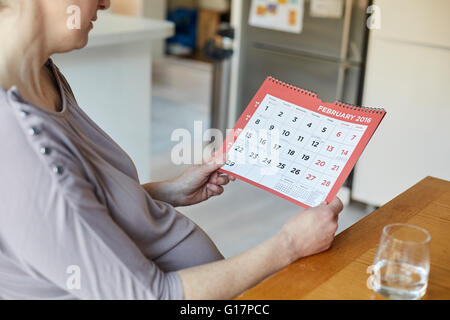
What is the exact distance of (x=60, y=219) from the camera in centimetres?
86

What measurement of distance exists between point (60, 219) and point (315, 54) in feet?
8.08

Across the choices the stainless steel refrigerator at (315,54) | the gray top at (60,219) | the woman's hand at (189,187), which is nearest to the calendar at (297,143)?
the woman's hand at (189,187)

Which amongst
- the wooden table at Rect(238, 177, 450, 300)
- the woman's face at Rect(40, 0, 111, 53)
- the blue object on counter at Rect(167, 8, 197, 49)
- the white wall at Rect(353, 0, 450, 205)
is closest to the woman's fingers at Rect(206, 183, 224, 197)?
the wooden table at Rect(238, 177, 450, 300)

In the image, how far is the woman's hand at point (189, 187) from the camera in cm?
136

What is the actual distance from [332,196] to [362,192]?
6.86 feet

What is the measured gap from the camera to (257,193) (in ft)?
10.8

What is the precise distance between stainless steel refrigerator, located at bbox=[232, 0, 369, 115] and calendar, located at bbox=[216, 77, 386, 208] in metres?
1.83

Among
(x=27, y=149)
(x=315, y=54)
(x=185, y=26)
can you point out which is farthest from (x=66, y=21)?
(x=185, y=26)

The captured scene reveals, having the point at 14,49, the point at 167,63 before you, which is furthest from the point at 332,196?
the point at 167,63

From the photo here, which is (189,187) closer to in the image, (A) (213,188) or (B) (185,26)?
(A) (213,188)

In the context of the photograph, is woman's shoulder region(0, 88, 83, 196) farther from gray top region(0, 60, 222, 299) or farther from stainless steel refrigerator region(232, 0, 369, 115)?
stainless steel refrigerator region(232, 0, 369, 115)

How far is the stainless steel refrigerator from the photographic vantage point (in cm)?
296

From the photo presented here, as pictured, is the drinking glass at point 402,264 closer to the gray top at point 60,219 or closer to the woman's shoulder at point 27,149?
the gray top at point 60,219

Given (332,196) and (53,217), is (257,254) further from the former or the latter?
(53,217)
